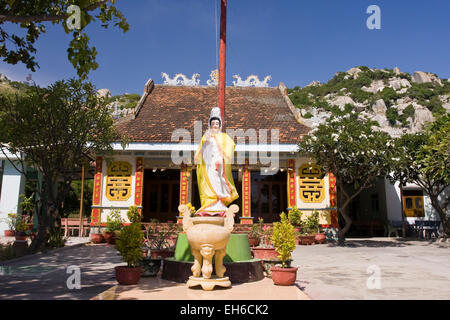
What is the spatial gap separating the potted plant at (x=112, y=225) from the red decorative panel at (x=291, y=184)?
730 cm

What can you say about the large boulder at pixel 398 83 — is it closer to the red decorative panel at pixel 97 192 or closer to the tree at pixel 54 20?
the red decorative panel at pixel 97 192

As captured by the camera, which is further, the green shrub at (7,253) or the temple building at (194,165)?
the temple building at (194,165)

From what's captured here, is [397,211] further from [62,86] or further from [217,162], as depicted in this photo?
[62,86]

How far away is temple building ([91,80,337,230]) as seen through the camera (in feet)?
48.2

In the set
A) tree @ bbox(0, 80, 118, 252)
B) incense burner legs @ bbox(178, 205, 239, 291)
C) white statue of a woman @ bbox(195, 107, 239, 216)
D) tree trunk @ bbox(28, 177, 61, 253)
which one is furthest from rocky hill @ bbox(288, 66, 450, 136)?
incense burner legs @ bbox(178, 205, 239, 291)

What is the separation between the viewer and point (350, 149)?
461 inches

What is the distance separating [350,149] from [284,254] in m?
7.16

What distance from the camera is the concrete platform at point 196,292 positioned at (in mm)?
4609

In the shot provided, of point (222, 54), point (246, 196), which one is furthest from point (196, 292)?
point (246, 196)

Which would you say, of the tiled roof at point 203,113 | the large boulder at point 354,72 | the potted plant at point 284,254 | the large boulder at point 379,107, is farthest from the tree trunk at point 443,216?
the large boulder at point 354,72

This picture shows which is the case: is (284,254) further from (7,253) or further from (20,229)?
(20,229)

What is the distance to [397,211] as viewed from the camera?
17828 millimetres

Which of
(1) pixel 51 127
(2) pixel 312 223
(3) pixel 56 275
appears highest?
(1) pixel 51 127

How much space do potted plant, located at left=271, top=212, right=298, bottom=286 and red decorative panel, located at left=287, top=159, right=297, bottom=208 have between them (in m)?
8.98
